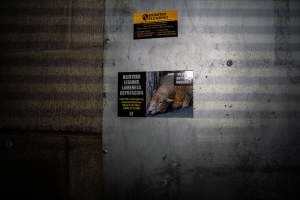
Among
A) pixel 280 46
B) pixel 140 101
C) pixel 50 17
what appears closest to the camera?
pixel 280 46

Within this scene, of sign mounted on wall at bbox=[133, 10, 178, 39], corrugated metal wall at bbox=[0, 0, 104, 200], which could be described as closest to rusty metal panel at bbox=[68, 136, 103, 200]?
corrugated metal wall at bbox=[0, 0, 104, 200]

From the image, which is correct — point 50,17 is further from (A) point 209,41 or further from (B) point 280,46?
(B) point 280,46

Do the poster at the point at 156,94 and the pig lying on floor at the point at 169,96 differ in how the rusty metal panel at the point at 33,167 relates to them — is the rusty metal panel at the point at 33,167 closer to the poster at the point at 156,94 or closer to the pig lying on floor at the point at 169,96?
the poster at the point at 156,94

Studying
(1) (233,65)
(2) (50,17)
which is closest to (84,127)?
(2) (50,17)

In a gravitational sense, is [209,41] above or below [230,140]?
above

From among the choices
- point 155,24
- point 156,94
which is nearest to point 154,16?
point 155,24

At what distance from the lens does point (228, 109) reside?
2141 millimetres

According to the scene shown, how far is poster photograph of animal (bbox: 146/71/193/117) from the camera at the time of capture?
2.17m

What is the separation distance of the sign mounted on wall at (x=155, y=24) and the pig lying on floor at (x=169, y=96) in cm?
38

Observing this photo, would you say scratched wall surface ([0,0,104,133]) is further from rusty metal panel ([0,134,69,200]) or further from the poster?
the poster

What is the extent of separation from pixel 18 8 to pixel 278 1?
A: 2.38 meters

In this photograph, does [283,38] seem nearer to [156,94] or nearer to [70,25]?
[156,94]

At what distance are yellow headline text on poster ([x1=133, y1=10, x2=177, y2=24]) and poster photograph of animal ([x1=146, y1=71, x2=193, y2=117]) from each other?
475 millimetres

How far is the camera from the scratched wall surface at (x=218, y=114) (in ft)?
6.85
